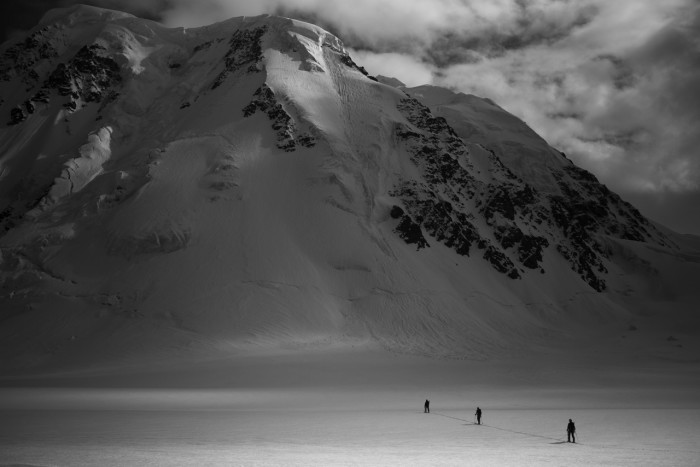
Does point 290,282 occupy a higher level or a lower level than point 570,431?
higher

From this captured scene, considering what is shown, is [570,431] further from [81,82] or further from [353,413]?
[81,82]

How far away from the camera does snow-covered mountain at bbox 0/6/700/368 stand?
294ft

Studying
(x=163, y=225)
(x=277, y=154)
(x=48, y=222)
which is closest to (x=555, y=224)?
(x=277, y=154)

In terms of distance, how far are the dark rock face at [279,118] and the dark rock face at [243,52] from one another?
11242 mm

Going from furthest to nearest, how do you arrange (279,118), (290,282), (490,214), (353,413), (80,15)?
(80,15), (490,214), (279,118), (290,282), (353,413)

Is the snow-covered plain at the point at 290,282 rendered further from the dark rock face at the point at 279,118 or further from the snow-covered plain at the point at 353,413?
the dark rock face at the point at 279,118

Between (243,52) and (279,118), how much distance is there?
30840 mm

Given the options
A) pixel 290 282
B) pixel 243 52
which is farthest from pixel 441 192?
pixel 243 52

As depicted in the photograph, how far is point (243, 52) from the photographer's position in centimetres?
14550

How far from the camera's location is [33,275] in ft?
311

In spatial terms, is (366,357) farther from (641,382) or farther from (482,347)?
(641,382)

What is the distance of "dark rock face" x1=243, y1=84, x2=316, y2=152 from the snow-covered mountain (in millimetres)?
371

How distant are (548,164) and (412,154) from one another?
59072mm

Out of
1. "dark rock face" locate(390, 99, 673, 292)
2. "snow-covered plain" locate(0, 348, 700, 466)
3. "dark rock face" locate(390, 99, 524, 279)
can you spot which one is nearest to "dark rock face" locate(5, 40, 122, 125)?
"dark rock face" locate(390, 99, 673, 292)
